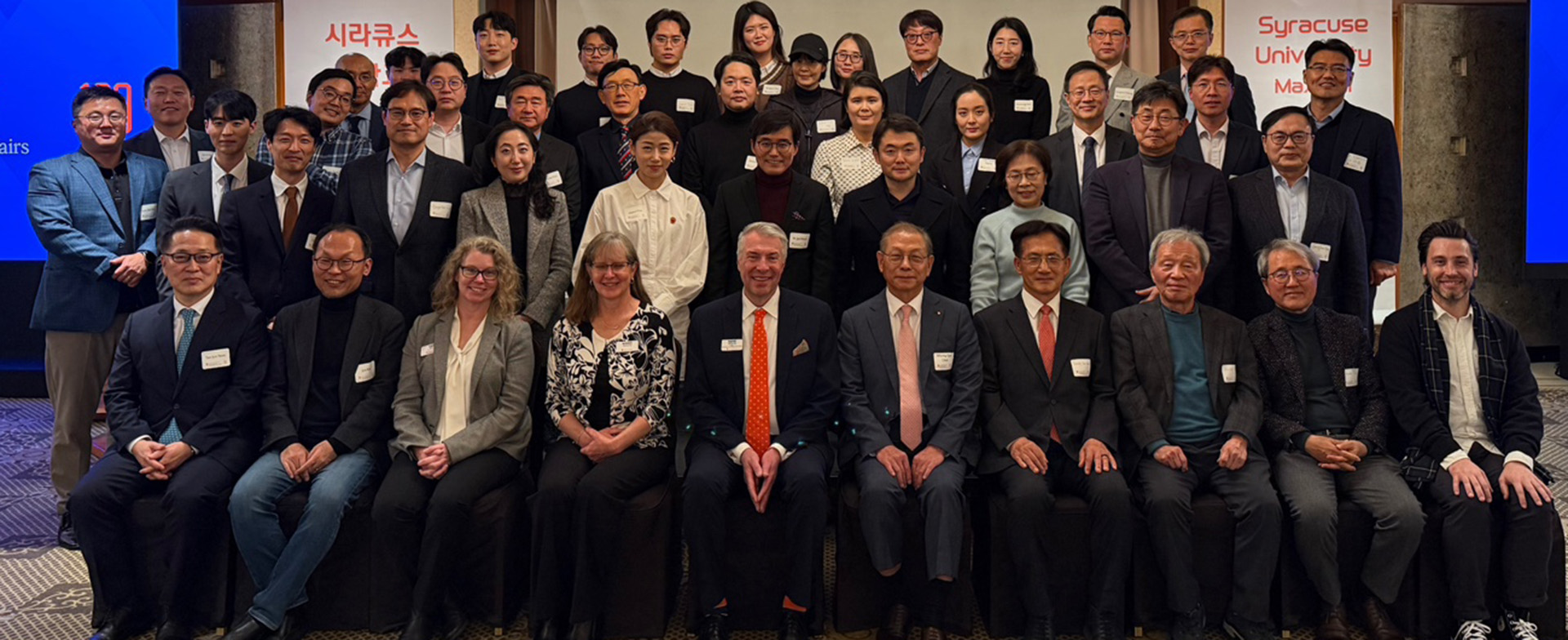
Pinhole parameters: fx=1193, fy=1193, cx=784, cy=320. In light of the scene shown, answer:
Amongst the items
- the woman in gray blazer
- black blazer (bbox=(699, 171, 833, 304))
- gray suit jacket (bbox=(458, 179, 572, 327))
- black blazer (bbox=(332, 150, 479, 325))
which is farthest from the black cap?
the woman in gray blazer

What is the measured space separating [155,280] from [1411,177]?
24.4 feet

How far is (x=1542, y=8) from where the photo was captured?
705 cm

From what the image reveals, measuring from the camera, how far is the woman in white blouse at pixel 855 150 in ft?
15.5

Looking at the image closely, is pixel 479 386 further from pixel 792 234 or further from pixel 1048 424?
pixel 1048 424

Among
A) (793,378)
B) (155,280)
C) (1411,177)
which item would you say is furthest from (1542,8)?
(155,280)

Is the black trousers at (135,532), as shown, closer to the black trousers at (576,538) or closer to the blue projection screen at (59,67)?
the black trousers at (576,538)

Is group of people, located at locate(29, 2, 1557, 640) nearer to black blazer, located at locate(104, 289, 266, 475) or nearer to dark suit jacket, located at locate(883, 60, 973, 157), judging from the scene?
black blazer, located at locate(104, 289, 266, 475)

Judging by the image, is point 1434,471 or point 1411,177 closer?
point 1434,471

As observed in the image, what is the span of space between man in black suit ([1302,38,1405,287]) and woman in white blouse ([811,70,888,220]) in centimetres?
172

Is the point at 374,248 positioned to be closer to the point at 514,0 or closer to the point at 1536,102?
the point at 514,0

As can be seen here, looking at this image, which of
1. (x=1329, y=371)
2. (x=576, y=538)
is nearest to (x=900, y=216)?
(x=1329, y=371)

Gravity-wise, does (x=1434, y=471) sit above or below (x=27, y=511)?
above

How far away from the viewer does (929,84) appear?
5312mm

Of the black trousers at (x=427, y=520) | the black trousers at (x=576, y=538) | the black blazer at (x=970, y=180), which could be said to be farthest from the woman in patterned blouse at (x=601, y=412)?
the black blazer at (x=970, y=180)
